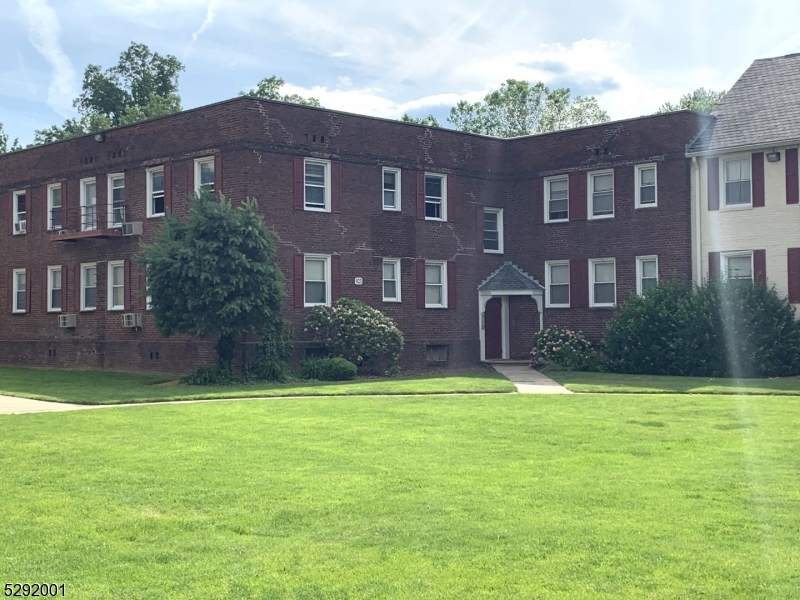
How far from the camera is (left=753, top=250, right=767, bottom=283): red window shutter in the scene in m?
27.0

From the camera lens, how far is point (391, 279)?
29656mm

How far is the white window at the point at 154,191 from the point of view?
2898 cm

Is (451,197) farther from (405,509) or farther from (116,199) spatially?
(405,509)

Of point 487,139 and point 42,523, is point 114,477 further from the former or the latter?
point 487,139

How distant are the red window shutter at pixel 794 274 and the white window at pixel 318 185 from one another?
12947 mm

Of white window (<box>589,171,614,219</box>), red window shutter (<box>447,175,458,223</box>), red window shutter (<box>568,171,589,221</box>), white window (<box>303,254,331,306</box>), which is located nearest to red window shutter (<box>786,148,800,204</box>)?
white window (<box>589,171,614,219</box>)

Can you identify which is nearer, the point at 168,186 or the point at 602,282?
the point at 168,186

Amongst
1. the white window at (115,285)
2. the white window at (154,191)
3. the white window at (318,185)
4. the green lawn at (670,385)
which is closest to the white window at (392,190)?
the white window at (318,185)

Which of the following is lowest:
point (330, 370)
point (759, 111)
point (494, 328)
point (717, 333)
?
point (330, 370)

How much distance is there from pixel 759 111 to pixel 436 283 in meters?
10.8

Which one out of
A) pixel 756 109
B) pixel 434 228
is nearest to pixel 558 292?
pixel 434 228

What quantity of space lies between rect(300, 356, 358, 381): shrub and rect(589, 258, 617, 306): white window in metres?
8.93

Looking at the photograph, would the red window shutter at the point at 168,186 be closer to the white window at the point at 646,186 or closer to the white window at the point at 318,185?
the white window at the point at 318,185

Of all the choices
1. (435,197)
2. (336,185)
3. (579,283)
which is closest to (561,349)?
(579,283)
